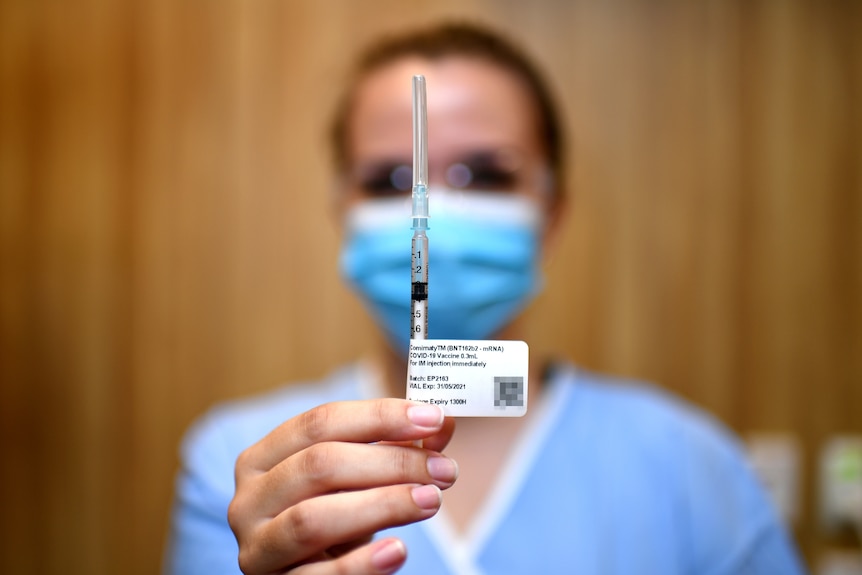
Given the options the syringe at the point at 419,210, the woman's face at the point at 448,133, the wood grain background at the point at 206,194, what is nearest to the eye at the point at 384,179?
the woman's face at the point at 448,133

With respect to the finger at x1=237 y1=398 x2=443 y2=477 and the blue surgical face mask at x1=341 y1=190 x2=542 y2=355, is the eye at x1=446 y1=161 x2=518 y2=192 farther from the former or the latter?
the finger at x1=237 y1=398 x2=443 y2=477

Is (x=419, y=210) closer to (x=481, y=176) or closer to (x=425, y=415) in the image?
(x=425, y=415)

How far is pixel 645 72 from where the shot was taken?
1.06 m

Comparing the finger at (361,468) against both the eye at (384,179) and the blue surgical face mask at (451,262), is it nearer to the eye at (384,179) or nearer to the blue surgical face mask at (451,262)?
the blue surgical face mask at (451,262)

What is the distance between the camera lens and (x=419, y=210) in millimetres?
348

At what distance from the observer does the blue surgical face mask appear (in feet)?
1.73

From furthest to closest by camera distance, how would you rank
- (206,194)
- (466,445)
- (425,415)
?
(206,194), (466,445), (425,415)

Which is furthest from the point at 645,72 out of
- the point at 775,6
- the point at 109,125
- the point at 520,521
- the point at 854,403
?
the point at 109,125

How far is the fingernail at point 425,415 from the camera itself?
31 cm

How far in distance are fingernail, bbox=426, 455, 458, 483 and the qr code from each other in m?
0.05

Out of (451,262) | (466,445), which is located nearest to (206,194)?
(451,262)

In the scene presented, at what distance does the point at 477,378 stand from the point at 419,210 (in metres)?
0.10

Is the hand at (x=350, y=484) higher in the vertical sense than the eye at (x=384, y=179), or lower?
lower

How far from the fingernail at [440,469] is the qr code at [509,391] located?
0.05 meters
